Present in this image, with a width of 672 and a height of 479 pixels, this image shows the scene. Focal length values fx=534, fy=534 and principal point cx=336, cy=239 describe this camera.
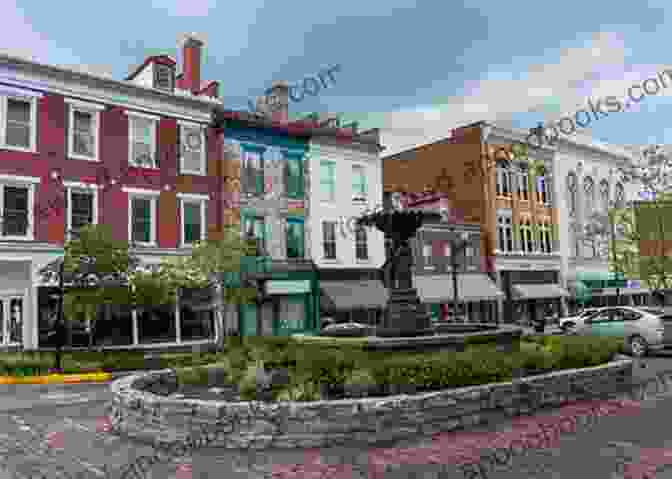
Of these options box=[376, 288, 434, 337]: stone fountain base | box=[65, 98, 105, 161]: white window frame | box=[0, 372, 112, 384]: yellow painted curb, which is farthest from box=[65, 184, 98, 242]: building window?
box=[376, 288, 434, 337]: stone fountain base

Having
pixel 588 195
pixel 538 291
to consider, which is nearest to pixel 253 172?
pixel 538 291

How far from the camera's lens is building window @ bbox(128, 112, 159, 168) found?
24.7m

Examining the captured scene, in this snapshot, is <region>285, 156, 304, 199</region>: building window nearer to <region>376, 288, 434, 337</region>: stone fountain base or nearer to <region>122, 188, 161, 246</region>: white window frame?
<region>122, 188, 161, 246</region>: white window frame

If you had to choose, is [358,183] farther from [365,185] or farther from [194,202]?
[194,202]

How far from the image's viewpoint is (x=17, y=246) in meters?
21.1

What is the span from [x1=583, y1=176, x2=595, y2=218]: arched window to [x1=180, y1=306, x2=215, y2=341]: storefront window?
109ft

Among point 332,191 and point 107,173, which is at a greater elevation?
point 332,191

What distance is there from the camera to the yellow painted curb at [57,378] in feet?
51.9

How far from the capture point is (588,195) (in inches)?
1793

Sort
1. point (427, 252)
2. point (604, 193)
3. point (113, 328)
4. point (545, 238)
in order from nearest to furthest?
point (113, 328)
point (427, 252)
point (545, 238)
point (604, 193)

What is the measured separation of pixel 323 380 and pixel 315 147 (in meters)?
23.2

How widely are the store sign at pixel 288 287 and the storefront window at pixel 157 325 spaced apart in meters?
5.08

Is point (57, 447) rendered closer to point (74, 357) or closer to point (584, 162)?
point (74, 357)

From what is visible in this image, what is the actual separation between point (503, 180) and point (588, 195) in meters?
11.0
